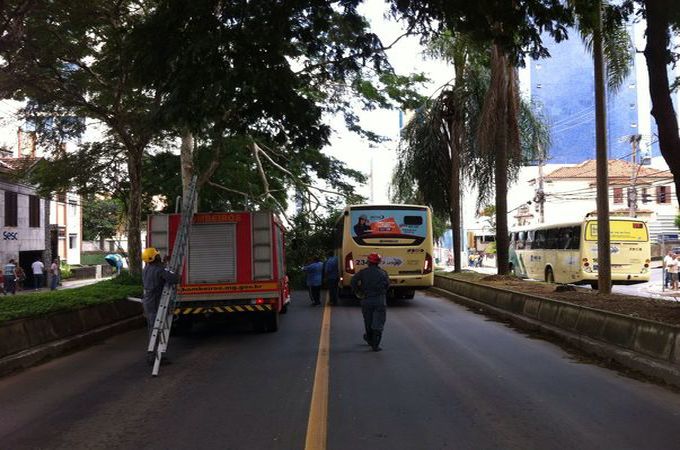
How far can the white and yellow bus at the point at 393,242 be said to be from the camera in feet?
62.0

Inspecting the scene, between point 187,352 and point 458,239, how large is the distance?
18870 mm

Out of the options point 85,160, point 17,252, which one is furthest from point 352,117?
point 17,252

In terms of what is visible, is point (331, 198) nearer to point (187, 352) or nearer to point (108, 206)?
point (187, 352)

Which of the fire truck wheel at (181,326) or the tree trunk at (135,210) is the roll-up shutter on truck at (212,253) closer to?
the fire truck wheel at (181,326)

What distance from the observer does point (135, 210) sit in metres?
19.0

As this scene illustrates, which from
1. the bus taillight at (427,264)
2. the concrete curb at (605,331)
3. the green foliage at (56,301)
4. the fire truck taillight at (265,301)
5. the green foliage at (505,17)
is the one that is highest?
the green foliage at (505,17)

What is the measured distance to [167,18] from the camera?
8.46m

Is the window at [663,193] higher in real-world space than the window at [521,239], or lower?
higher

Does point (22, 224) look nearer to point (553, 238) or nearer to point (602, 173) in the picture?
point (553, 238)

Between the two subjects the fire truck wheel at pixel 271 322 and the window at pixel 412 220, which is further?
the window at pixel 412 220

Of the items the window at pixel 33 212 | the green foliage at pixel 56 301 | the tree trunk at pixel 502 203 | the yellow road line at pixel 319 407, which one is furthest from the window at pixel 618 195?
the yellow road line at pixel 319 407

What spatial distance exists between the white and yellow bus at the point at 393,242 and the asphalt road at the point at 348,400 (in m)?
8.08

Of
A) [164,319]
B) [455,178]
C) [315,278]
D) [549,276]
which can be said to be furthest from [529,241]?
[164,319]

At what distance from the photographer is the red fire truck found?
39.2 ft
